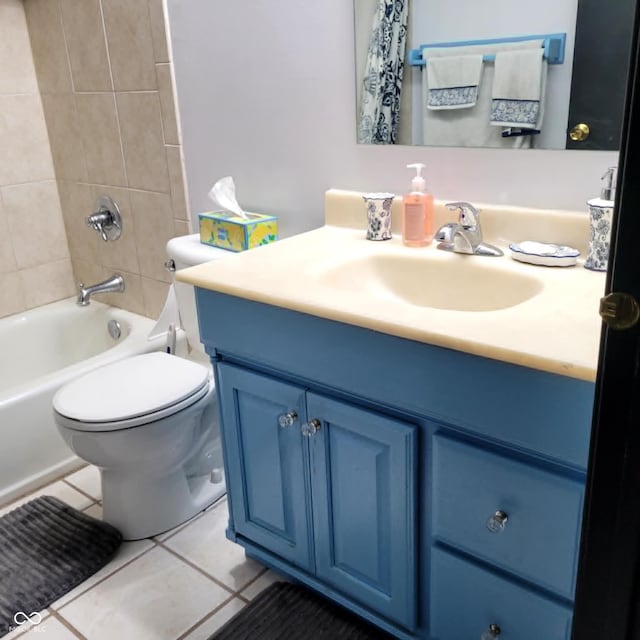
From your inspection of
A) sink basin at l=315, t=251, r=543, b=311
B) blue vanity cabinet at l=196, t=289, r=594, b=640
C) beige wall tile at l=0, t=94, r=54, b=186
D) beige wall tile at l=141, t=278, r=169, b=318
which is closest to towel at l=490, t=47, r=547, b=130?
sink basin at l=315, t=251, r=543, b=311

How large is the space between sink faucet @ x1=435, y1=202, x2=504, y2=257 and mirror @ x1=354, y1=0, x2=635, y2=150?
16 centimetres

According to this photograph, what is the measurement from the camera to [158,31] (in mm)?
1928

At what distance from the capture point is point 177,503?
1.83m

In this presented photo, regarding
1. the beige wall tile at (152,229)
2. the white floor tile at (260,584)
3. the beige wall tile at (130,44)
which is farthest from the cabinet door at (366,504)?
the beige wall tile at (130,44)

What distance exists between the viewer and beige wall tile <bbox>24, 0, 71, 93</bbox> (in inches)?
89.3

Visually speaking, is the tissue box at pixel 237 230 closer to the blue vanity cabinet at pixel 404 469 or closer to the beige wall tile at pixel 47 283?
the blue vanity cabinet at pixel 404 469

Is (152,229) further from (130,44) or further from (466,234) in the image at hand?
(466,234)

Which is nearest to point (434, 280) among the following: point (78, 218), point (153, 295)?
point (153, 295)

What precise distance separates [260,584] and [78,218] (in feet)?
5.35

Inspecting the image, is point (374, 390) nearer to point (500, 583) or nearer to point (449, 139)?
point (500, 583)

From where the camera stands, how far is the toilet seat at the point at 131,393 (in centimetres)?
160

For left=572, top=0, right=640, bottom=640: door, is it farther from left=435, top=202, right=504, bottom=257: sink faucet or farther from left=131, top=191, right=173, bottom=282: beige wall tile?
left=131, top=191, right=173, bottom=282: beige wall tile

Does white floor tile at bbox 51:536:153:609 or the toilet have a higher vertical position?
the toilet

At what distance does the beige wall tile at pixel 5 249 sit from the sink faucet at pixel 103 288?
306mm
